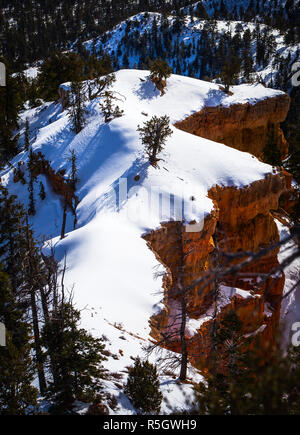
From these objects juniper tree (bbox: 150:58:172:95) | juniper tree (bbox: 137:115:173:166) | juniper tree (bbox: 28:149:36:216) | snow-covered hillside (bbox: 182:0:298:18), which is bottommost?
juniper tree (bbox: 28:149:36:216)

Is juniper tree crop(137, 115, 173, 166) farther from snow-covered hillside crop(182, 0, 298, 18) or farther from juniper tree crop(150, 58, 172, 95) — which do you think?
snow-covered hillside crop(182, 0, 298, 18)

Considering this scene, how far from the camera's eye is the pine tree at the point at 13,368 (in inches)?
261

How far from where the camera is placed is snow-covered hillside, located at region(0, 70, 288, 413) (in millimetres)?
11289

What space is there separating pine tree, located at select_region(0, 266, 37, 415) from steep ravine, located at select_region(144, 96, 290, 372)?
4.69 m

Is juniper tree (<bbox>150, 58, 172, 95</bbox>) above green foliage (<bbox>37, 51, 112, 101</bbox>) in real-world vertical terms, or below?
below

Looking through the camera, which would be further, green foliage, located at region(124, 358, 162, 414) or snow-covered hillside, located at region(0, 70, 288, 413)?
snow-covered hillside, located at region(0, 70, 288, 413)

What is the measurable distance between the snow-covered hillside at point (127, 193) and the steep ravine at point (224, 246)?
0.83m

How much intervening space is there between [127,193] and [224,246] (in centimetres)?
726

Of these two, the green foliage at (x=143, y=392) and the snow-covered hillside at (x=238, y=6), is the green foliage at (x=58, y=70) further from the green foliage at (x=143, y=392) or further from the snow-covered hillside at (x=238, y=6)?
the snow-covered hillside at (x=238, y=6)

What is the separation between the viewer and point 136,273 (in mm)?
13375

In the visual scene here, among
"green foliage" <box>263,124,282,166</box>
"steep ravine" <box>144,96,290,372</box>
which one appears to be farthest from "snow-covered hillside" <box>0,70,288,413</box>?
"green foliage" <box>263,124,282,166</box>

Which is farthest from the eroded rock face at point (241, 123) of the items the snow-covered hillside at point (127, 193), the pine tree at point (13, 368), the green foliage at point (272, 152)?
the pine tree at point (13, 368)
